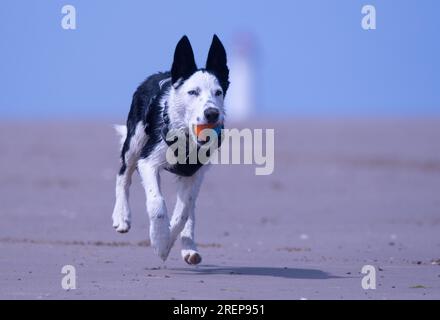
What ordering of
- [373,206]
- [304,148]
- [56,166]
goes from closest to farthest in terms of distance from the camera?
[373,206] < [56,166] < [304,148]

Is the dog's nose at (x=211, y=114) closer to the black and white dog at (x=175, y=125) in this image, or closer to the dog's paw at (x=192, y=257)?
the black and white dog at (x=175, y=125)

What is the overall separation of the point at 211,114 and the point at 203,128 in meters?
0.19

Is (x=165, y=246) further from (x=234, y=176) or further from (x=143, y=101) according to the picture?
(x=234, y=176)

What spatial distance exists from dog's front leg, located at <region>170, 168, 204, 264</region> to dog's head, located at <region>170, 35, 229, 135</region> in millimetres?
681

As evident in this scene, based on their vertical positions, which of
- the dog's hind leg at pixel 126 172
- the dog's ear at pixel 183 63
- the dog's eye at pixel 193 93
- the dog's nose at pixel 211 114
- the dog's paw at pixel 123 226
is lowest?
the dog's paw at pixel 123 226

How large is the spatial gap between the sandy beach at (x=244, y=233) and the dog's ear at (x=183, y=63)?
171 cm

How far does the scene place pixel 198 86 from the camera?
9961 millimetres

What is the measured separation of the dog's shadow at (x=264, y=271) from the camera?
32.8ft

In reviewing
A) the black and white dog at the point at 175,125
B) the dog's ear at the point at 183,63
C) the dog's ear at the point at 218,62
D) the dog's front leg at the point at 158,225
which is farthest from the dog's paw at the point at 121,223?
the dog's ear at the point at 218,62

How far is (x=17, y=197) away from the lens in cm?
1856

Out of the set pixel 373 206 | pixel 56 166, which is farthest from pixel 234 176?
pixel 373 206

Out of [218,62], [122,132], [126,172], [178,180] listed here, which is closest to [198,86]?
[218,62]

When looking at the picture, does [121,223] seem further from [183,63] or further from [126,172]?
[183,63]
